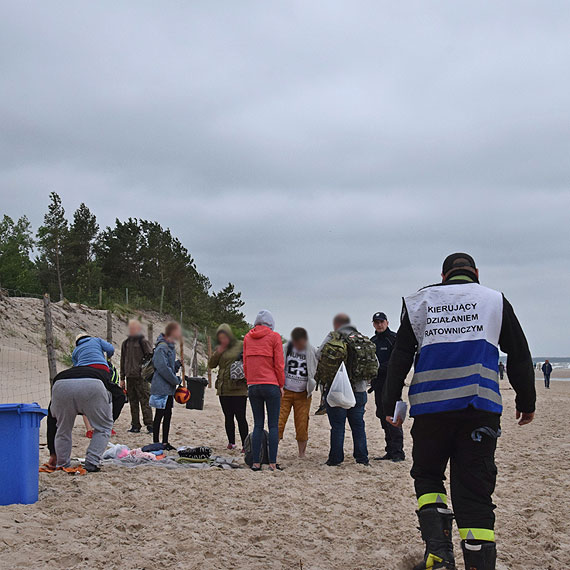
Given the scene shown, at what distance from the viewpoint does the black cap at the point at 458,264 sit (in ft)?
12.6

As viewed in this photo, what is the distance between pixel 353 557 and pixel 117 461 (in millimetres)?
4125

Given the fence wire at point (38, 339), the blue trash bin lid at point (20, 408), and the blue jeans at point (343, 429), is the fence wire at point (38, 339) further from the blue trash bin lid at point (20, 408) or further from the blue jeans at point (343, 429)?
the blue trash bin lid at point (20, 408)

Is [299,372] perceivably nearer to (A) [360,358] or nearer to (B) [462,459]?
(A) [360,358]

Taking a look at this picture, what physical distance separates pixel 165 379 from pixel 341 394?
2.42 meters

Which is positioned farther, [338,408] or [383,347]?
[383,347]

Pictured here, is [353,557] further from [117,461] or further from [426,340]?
[117,461]

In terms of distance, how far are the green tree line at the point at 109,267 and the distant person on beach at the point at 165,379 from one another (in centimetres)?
2171

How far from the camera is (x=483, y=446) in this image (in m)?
3.45

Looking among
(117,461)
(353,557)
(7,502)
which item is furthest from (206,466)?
(353,557)

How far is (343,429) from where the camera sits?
7.75 metres

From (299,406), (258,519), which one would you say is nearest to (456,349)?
(258,519)

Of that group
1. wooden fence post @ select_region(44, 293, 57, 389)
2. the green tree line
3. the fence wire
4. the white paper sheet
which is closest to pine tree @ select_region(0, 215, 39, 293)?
the green tree line

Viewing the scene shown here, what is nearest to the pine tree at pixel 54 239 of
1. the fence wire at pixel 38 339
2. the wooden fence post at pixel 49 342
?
the fence wire at pixel 38 339

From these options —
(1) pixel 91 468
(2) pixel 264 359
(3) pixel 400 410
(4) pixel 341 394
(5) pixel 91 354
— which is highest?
(5) pixel 91 354
